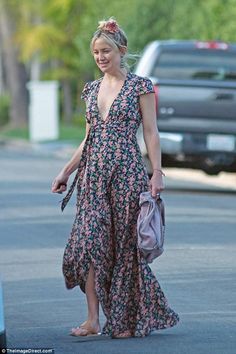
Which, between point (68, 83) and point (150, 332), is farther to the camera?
point (68, 83)

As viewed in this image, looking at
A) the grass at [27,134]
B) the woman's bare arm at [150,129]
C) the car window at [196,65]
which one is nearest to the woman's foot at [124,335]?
the woman's bare arm at [150,129]

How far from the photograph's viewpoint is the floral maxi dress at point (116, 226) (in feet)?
27.2

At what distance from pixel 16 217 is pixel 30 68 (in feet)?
171

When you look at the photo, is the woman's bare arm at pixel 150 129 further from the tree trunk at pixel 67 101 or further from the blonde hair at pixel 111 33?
the tree trunk at pixel 67 101

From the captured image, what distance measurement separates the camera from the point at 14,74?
155 ft

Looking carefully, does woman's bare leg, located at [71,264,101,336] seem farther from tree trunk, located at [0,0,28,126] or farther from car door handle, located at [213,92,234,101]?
tree trunk, located at [0,0,28,126]

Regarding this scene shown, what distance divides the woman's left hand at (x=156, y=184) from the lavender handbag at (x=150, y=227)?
0.03 metres

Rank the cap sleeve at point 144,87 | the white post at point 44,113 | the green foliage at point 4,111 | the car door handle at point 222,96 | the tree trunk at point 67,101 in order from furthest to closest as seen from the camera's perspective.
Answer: the tree trunk at point 67,101 < the green foliage at point 4,111 < the white post at point 44,113 < the car door handle at point 222,96 < the cap sleeve at point 144,87

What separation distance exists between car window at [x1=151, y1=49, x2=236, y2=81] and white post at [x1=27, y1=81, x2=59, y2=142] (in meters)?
18.3

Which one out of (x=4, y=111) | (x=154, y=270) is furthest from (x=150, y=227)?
(x=4, y=111)

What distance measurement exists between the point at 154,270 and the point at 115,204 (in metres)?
3.37

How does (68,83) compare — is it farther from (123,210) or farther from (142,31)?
(123,210)

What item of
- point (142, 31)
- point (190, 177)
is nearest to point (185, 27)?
point (142, 31)

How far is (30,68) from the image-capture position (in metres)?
67.9
